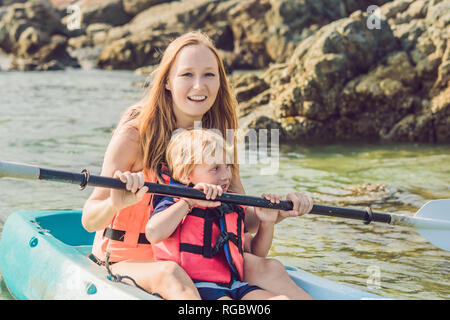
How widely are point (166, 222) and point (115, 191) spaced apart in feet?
0.73

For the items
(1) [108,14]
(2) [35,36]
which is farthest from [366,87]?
(1) [108,14]

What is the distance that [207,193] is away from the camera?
88.4 inches

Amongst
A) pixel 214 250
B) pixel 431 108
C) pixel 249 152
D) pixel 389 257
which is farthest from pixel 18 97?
pixel 214 250

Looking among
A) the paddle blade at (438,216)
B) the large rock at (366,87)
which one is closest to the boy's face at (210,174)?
the paddle blade at (438,216)

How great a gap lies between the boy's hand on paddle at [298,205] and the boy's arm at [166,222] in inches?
18.8

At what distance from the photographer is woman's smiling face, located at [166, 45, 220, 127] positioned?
2.56 m

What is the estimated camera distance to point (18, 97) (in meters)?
13.2

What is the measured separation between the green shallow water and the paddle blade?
18.1 inches

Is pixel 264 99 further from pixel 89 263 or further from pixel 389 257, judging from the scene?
pixel 89 263

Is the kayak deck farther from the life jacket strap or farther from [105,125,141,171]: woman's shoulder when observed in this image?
[105,125,141,171]: woman's shoulder

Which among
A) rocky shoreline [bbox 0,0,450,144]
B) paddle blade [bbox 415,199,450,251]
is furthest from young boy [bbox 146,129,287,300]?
rocky shoreline [bbox 0,0,450,144]

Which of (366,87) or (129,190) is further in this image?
(366,87)

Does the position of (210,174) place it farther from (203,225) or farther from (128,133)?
(128,133)
